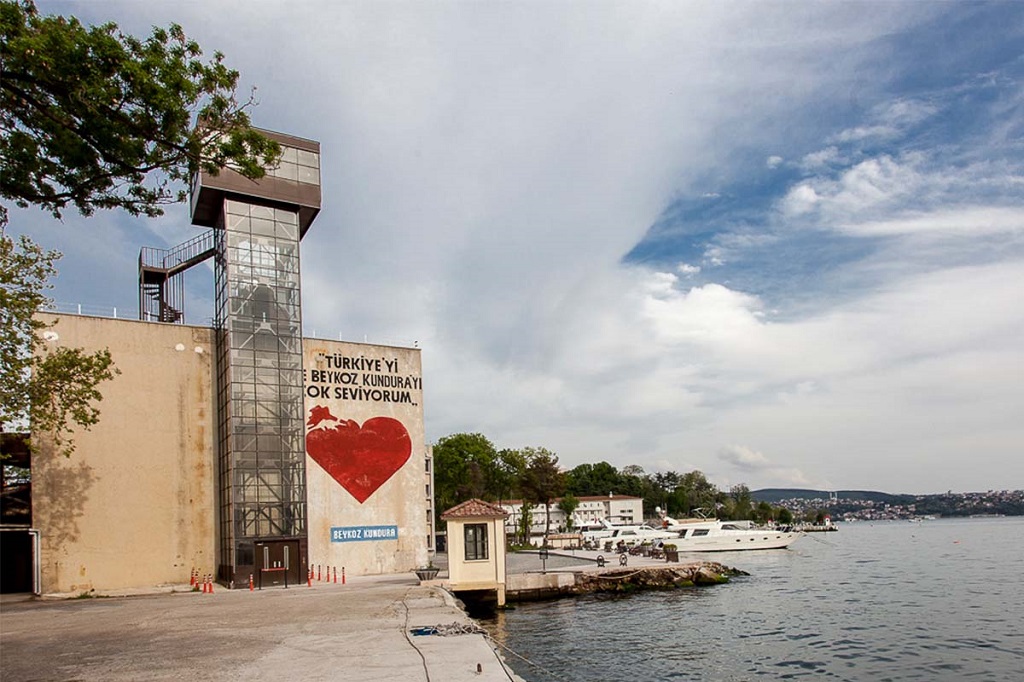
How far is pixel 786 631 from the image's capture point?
26.5 meters

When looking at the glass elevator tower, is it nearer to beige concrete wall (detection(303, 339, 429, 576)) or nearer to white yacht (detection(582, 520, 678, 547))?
beige concrete wall (detection(303, 339, 429, 576))

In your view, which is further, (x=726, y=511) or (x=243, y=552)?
(x=726, y=511)

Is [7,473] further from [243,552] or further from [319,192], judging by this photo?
[319,192]

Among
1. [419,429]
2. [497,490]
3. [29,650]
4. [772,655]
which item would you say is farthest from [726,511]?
[29,650]

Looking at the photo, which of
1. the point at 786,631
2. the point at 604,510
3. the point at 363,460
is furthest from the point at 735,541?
the point at 604,510

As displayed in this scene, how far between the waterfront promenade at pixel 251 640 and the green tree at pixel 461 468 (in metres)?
63.3

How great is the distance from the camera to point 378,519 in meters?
41.4

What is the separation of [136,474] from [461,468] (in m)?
60.2

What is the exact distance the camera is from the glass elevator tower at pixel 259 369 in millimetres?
36688

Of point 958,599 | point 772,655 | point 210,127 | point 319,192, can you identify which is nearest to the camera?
point 210,127

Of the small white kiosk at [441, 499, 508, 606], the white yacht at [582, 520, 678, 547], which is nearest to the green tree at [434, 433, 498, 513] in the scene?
the white yacht at [582, 520, 678, 547]

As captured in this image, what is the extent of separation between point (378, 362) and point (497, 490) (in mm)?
61547

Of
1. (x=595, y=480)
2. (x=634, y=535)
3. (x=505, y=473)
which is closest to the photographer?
(x=634, y=535)

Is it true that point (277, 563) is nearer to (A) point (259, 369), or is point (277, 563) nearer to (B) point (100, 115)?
(A) point (259, 369)
